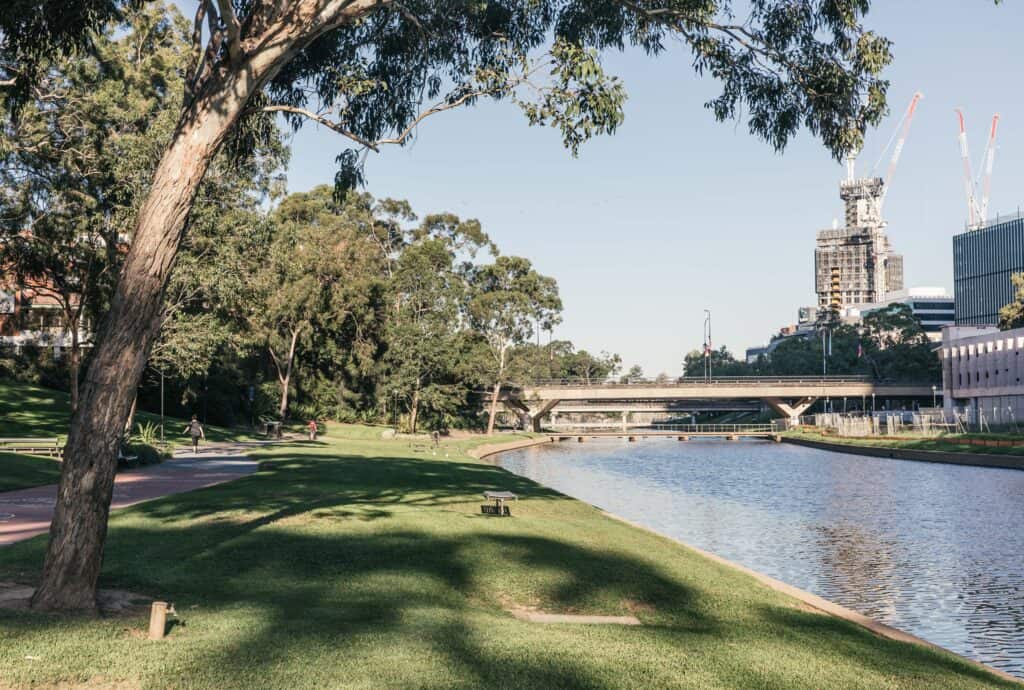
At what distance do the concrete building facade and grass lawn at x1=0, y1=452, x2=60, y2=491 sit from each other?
262ft

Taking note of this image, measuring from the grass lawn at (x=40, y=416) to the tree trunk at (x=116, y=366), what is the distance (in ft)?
113

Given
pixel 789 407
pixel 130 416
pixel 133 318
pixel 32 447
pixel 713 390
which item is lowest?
pixel 32 447

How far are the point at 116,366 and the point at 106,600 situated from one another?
275 centimetres

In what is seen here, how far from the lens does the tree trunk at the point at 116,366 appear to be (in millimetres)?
10258

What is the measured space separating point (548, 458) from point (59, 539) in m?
62.1

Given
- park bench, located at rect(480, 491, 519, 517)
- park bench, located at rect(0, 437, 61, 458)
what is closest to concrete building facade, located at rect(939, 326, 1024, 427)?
park bench, located at rect(480, 491, 519, 517)

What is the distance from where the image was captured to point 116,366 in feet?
34.8

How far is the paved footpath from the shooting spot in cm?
1784

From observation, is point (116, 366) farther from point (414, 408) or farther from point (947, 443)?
point (414, 408)

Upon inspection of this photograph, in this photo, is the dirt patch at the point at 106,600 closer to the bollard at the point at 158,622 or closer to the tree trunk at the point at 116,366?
the tree trunk at the point at 116,366

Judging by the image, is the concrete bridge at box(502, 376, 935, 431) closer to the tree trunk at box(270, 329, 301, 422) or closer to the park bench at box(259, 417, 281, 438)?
the tree trunk at box(270, 329, 301, 422)

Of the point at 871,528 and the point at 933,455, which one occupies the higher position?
the point at 933,455

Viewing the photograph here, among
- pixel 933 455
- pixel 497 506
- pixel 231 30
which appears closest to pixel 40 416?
pixel 497 506

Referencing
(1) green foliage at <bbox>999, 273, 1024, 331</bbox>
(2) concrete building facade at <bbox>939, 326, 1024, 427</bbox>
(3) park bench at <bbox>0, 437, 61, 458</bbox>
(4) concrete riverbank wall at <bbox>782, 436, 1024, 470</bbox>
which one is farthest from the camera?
(1) green foliage at <bbox>999, 273, 1024, 331</bbox>
